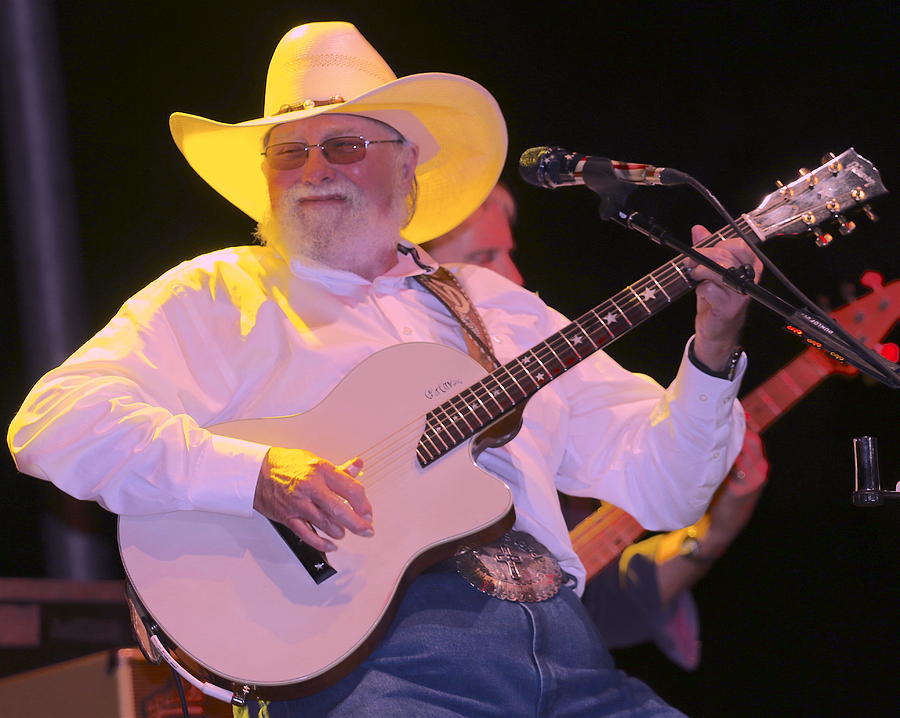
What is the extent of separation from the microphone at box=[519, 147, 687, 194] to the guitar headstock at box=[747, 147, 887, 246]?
45 centimetres

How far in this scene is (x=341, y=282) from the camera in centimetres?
281

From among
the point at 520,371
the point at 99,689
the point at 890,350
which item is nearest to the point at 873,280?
the point at 890,350

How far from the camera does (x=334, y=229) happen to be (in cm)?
289

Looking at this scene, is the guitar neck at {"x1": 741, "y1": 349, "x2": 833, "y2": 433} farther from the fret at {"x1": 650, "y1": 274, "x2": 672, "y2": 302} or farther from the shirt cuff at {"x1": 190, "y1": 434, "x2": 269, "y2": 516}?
the shirt cuff at {"x1": 190, "y1": 434, "x2": 269, "y2": 516}

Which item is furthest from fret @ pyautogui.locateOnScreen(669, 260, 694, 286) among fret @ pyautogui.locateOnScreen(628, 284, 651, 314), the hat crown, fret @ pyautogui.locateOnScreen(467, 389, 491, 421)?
the hat crown

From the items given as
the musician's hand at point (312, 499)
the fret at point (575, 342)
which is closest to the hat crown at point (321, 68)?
the fret at point (575, 342)

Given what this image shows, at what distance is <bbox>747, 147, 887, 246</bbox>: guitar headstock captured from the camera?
7.50 feet

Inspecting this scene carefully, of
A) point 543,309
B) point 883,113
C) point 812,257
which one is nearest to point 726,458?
point 543,309

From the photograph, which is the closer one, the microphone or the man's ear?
the microphone

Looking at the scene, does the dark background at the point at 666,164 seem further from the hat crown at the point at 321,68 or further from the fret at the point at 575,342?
the fret at the point at 575,342

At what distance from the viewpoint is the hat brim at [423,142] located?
9.59 feet

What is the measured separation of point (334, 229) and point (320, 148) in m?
0.24

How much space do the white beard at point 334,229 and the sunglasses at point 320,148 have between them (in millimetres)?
65

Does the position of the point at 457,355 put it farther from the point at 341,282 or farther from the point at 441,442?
the point at 341,282
